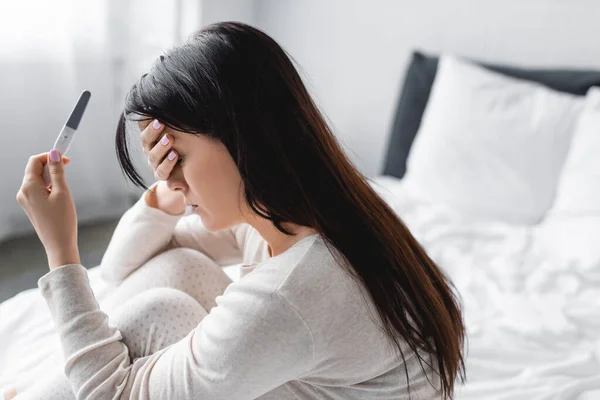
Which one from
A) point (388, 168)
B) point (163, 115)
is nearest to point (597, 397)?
point (163, 115)

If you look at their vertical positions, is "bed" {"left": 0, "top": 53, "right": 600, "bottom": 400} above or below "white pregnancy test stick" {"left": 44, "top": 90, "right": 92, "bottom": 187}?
below

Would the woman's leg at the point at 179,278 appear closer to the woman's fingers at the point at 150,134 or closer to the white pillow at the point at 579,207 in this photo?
the woman's fingers at the point at 150,134

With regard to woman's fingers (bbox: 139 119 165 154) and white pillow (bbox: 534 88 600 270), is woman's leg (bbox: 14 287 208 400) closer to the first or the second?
woman's fingers (bbox: 139 119 165 154)

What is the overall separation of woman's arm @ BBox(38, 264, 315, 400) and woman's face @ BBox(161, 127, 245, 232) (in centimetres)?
12

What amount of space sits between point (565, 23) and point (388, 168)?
736mm

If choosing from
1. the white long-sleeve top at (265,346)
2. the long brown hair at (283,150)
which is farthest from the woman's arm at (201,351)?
the long brown hair at (283,150)

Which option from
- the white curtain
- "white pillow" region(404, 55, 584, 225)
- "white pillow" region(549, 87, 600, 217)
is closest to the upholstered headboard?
"white pillow" region(404, 55, 584, 225)

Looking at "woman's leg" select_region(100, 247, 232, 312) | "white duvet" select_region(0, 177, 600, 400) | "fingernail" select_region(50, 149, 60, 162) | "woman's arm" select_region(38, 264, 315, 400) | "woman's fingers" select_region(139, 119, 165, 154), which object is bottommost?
"white duvet" select_region(0, 177, 600, 400)

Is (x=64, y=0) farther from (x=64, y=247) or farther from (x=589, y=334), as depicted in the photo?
(x=589, y=334)

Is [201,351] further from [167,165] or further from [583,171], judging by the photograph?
[583,171]

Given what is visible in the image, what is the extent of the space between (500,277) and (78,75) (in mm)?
1640

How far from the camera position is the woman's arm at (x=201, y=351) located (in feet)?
2.11

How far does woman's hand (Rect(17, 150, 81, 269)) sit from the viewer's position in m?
0.80

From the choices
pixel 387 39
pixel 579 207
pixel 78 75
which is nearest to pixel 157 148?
pixel 579 207
